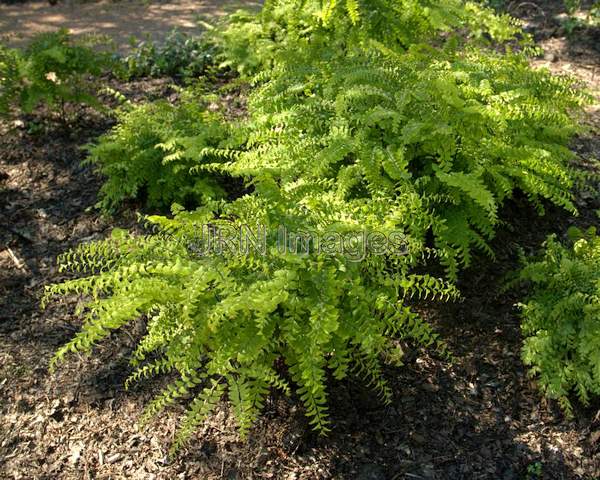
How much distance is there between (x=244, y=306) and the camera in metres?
2.34

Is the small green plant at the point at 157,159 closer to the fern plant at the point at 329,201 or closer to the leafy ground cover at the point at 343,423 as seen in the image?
the fern plant at the point at 329,201

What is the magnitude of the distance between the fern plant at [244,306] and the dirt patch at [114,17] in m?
5.15

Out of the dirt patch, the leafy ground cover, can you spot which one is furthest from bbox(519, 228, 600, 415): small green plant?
the dirt patch

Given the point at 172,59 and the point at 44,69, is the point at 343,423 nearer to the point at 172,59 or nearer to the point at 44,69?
the point at 44,69

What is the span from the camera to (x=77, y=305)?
3664 millimetres

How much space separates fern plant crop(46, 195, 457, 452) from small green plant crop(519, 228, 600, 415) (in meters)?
0.81

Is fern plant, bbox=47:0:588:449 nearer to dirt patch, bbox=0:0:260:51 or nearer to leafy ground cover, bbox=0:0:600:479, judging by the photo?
Answer: leafy ground cover, bbox=0:0:600:479

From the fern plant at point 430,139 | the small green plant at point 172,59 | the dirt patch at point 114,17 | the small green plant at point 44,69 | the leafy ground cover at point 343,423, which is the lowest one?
the leafy ground cover at point 343,423

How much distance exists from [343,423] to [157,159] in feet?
7.82

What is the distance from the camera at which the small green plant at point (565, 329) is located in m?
2.82

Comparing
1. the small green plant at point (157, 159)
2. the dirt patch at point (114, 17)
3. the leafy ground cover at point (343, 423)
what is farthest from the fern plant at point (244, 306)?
the dirt patch at point (114, 17)

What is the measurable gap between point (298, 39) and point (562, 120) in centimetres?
236

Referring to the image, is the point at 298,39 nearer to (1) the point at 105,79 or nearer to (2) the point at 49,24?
(1) the point at 105,79

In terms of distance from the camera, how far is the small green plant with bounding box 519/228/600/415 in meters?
2.82
